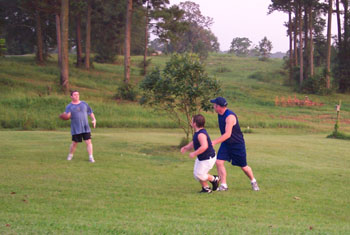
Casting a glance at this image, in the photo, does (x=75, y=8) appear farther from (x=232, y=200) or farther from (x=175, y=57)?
(x=232, y=200)

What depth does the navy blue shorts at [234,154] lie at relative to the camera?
787 centimetres

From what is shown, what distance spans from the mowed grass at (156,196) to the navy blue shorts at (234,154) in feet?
2.06

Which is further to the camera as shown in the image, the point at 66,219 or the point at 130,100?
the point at 130,100

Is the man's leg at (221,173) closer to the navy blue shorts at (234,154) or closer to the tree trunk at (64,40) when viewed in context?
the navy blue shorts at (234,154)

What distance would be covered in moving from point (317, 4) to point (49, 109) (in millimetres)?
31234

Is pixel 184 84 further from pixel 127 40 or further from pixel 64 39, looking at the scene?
pixel 127 40

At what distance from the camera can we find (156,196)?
740 cm

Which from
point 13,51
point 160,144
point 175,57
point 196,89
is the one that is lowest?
point 160,144

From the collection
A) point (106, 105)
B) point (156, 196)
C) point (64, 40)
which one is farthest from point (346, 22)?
point (156, 196)

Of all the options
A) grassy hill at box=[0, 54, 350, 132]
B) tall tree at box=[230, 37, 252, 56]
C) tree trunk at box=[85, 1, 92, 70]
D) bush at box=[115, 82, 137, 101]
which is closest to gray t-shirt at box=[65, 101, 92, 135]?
grassy hill at box=[0, 54, 350, 132]

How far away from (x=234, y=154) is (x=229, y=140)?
0.98 ft

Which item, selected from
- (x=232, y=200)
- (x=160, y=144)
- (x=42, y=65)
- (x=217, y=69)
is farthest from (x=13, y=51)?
(x=232, y=200)

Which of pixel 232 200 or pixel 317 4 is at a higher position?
pixel 317 4

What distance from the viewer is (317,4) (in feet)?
141
